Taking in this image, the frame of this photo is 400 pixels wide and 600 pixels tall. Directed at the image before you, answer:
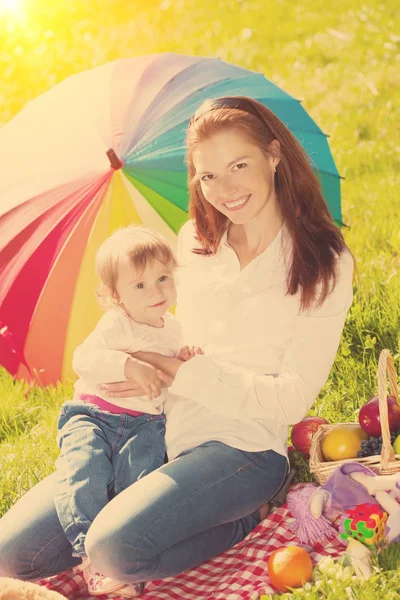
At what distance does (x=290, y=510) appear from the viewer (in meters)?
3.28

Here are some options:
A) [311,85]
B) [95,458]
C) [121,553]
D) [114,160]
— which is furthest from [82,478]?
[311,85]

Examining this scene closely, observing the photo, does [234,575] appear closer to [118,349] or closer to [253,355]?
[253,355]

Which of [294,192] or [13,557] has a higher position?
[294,192]

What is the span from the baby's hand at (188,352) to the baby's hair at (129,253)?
1.05ft

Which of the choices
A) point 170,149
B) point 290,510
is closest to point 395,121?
point 170,149

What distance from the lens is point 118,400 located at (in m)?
3.23

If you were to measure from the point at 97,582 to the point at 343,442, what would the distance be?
1081 millimetres

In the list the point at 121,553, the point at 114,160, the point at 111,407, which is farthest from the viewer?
the point at 114,160

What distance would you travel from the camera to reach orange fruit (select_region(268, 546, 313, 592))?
2.89 meters

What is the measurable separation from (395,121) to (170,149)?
3078mm

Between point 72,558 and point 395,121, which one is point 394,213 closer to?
point 395,121

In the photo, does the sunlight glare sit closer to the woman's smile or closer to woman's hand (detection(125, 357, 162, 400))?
the woman's smile

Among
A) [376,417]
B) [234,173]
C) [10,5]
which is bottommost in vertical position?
[376,417]

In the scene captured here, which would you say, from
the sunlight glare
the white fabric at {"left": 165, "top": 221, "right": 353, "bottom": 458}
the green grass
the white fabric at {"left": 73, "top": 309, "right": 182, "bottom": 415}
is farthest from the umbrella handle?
the sunlight glare
